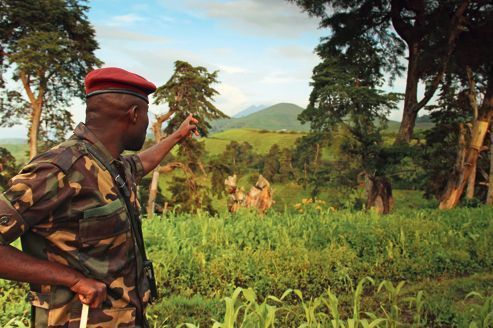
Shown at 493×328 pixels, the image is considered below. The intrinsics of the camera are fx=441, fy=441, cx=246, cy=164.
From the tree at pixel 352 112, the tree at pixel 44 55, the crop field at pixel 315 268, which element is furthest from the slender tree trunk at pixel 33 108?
the crop field at pixel 315 268

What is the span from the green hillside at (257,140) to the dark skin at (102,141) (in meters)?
71.2

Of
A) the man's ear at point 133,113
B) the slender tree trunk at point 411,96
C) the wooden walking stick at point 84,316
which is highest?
the slender tree trunk at point 411,96

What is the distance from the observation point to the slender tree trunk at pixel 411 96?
1420cm

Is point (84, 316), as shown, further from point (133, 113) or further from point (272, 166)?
point (272, 166)

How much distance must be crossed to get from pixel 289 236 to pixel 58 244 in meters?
6.13

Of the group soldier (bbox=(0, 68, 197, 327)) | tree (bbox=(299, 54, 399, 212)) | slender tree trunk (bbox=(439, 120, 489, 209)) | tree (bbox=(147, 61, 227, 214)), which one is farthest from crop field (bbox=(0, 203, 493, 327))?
tree (bbox=(147, 61, 227, 214))

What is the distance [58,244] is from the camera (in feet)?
6.25

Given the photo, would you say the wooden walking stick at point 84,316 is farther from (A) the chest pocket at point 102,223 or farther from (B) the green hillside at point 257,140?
(B) the green hillside at point 257,140

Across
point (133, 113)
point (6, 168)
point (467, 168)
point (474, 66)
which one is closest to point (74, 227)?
point (133, 113)

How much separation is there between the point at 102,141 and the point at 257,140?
87.8 metres

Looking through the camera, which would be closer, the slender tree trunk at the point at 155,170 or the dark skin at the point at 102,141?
the dark skin at the point at 102,141

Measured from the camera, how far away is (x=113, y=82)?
2068 mm

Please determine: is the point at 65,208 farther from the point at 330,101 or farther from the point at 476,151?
the point at 476,151

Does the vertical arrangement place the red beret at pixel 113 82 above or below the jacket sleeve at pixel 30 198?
above
